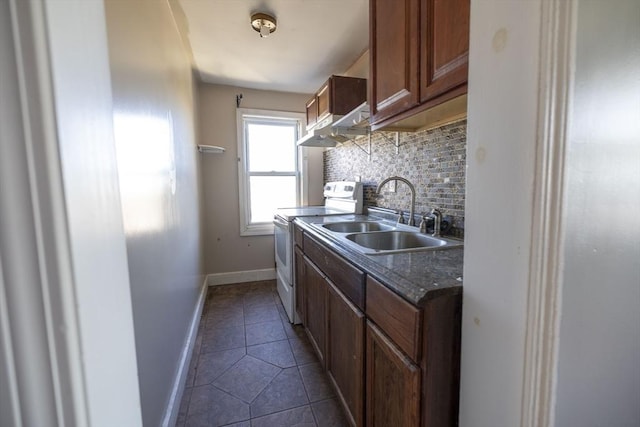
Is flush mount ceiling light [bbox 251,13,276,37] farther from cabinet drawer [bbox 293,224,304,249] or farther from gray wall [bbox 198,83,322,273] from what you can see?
cabinet drawer [bbox 293,224,304,249]

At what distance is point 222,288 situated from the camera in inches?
123

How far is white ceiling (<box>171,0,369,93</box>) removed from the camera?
68.1 inches

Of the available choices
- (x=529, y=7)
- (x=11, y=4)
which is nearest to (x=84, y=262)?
(x=11, y=4)

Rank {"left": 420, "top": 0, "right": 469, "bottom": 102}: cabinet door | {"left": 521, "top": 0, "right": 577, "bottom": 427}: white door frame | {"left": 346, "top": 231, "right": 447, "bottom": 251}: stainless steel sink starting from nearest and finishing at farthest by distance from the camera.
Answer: {"left": 521, "top": 0, "right": 577, "bottom": 427}: white door frame
{"left": 420, "top": 0, "right": 469, "bottom": 102}: cabinet door
{"left": 346, "top": 231, "right": 447, "bottom": 251}: stainless steel sink

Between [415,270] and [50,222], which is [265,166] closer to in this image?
[415,270]

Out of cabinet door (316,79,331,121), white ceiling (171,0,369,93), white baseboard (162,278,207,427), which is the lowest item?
white baseboard (162,278,207,427)

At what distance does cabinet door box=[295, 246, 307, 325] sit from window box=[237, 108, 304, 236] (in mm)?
1289

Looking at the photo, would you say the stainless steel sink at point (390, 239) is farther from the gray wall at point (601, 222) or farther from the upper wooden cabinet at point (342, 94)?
the upper wooden cabinet at point (342, 94)

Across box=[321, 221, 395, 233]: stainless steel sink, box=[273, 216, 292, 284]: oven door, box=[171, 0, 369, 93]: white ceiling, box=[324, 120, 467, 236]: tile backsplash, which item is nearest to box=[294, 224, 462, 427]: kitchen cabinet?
box=[321, 221, 395, 233]: stainless steel sink

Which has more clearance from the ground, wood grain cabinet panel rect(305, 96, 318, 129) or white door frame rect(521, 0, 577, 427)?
wood grain cabinet panel rect(305, 96, 318, 129)

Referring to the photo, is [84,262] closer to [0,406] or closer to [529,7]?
[0,406]

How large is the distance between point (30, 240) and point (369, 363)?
1048 mm

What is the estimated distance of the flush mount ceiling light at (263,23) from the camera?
1780mm

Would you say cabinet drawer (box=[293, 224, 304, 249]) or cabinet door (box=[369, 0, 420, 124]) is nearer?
cabinet door (box=[369, 0, 420, 124])
